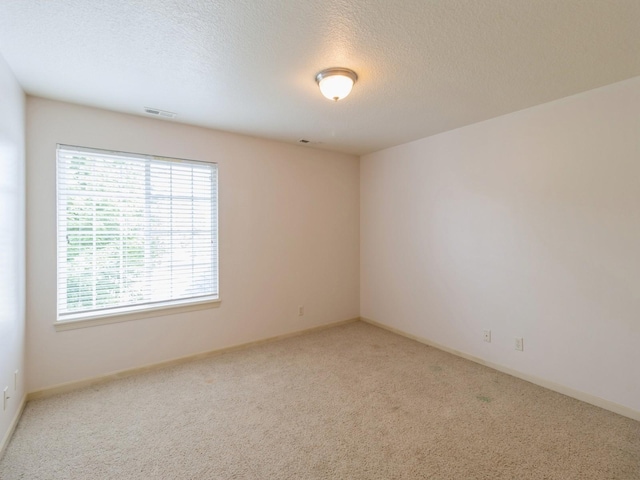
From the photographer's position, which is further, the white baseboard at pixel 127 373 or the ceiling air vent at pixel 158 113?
the ceiling air vent at pixel 158 113

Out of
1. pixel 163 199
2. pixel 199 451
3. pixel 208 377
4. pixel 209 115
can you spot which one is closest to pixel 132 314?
pixel 208 377

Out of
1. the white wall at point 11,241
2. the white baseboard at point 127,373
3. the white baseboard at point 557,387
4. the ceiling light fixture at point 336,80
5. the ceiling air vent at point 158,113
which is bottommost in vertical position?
the white baseboard at point 557,387

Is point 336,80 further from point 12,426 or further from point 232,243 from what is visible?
point 12,426

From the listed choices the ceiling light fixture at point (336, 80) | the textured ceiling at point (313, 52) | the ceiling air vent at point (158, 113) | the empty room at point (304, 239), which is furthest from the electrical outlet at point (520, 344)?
the ceiling air vent at point (158, 113)

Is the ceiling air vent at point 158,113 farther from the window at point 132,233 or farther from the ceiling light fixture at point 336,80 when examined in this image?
the ceiling light fixture at point 336,80

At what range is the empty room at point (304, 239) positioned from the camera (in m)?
1.80

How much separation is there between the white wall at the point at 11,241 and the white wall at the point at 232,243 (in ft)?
0.60

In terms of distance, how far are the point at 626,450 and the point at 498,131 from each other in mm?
2654

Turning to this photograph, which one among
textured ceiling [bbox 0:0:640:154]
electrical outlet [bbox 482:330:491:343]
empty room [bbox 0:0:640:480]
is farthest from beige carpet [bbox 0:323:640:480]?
textured ceiling [bbox 0:0:640:154]

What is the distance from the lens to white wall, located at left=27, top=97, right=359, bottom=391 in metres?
2.61

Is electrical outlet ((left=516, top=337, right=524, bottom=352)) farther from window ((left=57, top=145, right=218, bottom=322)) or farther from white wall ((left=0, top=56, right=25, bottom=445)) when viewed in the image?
white wall ((left=0, top=56, right=25, bottom=445))

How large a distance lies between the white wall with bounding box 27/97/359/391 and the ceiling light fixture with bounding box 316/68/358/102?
1735mm

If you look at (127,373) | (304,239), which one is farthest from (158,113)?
(127,373)

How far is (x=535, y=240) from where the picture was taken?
2.82m
